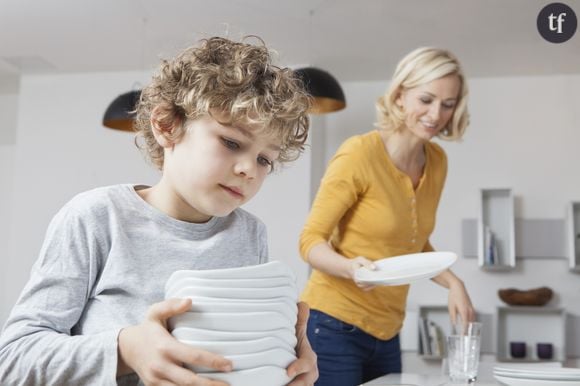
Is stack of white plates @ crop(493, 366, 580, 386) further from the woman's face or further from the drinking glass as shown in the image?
the woman's face

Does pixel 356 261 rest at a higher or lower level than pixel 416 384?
higher

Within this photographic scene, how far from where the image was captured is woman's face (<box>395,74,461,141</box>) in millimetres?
1799

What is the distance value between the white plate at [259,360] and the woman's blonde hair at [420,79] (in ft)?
4.03

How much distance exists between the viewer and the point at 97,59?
477 centimetres

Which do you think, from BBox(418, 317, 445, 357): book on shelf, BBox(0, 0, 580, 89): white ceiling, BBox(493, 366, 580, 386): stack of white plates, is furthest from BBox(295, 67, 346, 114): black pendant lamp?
BBox(493, 366, 580, 386): stack of white plates

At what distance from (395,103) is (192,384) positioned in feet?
4.51

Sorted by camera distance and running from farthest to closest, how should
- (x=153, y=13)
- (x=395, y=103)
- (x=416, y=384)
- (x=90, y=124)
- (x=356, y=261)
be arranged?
1. (x=90, y=124)
2. (x=153, y=13)
3. (x=395, y=103)
4. (x=356, y=261)
5. (x=416, y=384)

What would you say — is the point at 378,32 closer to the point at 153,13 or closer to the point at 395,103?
the point at 153,13

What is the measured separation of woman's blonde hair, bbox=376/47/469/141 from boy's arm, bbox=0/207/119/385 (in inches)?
47.4

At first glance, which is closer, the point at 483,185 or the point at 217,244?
the point at 217,244

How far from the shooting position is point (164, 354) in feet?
1.97

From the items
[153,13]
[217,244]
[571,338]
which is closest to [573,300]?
[571,338]

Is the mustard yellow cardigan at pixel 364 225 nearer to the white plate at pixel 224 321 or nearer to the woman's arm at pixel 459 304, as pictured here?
the woman's arm at pixel 459 304

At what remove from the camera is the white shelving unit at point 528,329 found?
4.42 metres
